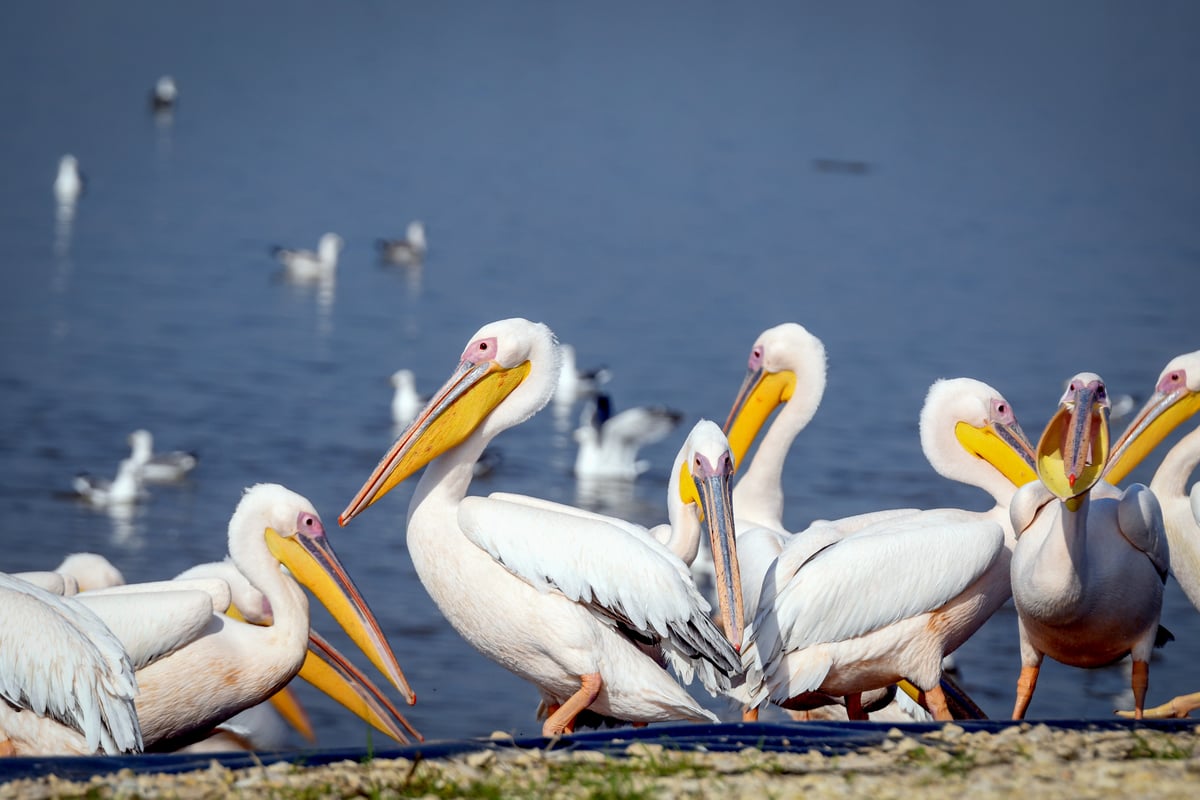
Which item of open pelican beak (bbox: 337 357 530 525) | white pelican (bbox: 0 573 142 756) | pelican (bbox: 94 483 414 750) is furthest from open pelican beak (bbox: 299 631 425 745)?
white pelican (bbox: 0 573 142 756)

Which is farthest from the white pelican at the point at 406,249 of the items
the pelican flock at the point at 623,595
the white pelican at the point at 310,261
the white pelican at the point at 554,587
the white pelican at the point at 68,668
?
the white pelican at the point at 68,668

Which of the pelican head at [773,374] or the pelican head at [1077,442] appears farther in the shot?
the pelican head at [773,374]

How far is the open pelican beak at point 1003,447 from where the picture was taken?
539 centimetres

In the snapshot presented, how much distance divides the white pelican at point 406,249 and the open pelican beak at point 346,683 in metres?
13.4

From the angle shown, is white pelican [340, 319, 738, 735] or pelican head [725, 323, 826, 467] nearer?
white pelican [340, 319, 738, 735]

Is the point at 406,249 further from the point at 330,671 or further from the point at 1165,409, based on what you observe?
the point at 1165,409

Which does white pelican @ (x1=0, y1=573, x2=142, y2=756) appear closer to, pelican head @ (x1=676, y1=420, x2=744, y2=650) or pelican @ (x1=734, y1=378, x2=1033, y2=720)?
pelican head @ (x1=676, y1=420, x2=744, y2=650)

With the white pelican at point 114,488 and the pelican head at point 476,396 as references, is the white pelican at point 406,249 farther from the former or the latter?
the pelican head at point 476,396

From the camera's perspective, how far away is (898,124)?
3481 cm

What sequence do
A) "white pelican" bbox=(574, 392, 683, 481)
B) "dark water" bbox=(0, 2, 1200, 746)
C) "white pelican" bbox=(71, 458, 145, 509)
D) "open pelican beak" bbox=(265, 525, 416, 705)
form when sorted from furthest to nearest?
"white pelican" bbox=(574, 392, 683, 481)
"dark water" bbox=(0, 2, 1200, 746)
"white pelican" bbox=(71, 458, 145, 509)
"open pelican beak" bbox=(265, 525, 416, 705)

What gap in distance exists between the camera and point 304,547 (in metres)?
5.12

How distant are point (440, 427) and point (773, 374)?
1.64 metres

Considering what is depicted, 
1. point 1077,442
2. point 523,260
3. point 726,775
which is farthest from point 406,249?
point 726,775

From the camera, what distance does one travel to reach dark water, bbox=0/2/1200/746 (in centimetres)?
1109
